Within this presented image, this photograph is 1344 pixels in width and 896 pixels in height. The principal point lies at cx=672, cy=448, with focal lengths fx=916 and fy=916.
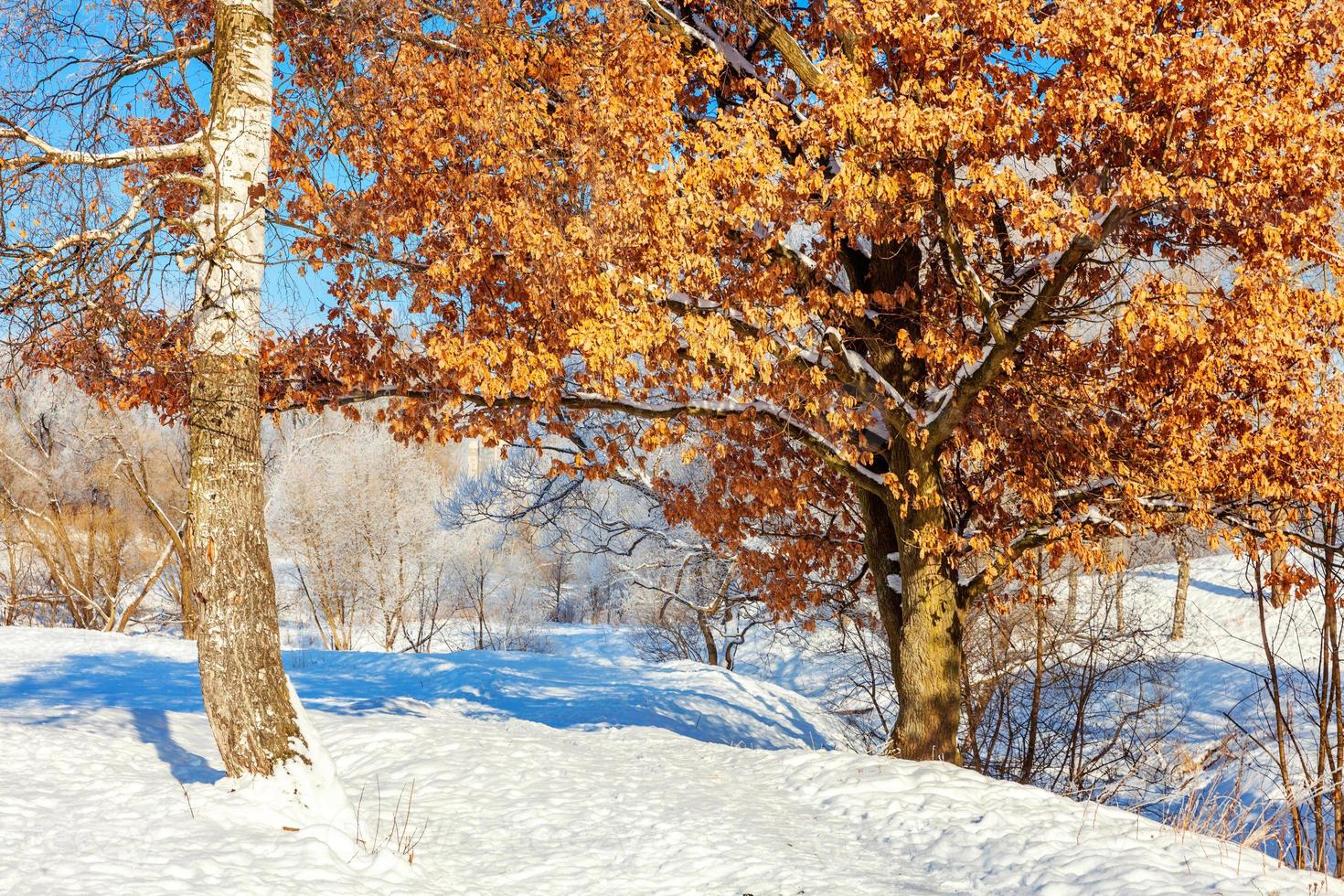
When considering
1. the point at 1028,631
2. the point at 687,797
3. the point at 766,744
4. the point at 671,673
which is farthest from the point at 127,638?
the point at 1028,631

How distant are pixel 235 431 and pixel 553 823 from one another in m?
3.16

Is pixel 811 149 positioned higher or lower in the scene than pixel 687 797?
higher

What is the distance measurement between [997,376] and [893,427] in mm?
1036

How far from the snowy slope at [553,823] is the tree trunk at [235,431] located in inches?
19.4

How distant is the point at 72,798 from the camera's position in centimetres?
516

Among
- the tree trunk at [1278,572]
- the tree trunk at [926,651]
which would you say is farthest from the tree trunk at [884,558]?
the tree trunk at [1278,572]

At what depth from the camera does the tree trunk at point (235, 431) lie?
16.8 ft

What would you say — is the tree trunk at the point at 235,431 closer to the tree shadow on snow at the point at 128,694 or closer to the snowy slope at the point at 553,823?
Result: the snowy slope at the point at 553,823

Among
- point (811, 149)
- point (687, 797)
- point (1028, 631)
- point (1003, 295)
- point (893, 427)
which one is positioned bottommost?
point (687, 797)

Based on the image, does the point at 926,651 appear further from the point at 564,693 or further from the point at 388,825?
the point at 564,693

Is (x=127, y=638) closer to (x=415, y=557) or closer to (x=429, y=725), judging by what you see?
(x=429, y=725)

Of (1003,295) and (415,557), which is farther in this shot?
(415,557)

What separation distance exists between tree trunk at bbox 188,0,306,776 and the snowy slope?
494 mm

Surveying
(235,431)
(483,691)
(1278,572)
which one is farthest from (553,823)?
(483,691)
